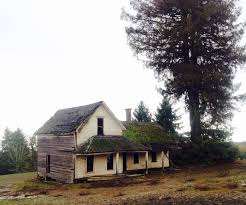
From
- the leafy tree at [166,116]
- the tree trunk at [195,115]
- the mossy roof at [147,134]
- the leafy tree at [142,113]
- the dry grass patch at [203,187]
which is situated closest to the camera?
the dry grass patch at [203,187]

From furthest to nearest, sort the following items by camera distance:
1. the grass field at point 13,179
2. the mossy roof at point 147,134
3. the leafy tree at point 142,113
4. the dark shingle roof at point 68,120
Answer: the leafy tree at point 142,113 < the mossy roof at point 147,134 < the grass field at point 13,179 < the dark shingle roof at point 68,120

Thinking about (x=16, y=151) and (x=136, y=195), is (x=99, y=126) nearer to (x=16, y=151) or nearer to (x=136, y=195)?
(x=136, y=195)

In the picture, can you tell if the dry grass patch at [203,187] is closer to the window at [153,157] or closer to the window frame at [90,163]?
the window frame at [90,163]

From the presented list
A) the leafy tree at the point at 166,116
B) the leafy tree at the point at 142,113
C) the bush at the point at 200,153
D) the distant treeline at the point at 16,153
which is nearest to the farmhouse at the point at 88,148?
the bush at the point at 200,153

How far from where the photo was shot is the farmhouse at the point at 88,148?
33375mm

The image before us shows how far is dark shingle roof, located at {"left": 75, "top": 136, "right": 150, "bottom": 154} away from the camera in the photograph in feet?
107

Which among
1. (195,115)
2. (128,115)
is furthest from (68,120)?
(195,115)

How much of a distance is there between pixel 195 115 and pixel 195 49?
26.7ft

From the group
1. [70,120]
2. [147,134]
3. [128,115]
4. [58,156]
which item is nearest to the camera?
[58,156]

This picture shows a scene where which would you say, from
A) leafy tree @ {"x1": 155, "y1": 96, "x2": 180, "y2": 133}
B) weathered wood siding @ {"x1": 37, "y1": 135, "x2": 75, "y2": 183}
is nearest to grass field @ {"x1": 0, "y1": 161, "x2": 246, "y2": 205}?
weathered wood siding @ {"x1": 37, "y1": 135, "x2": 75, "y2": 183}

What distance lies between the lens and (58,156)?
35.8 meters

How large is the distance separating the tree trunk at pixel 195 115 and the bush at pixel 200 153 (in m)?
0.95

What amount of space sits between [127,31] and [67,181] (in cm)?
2070

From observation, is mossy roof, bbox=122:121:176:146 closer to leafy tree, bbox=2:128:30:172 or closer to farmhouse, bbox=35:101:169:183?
farmhouse, bbox=35:101:169:183
